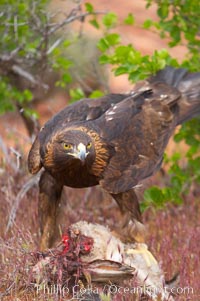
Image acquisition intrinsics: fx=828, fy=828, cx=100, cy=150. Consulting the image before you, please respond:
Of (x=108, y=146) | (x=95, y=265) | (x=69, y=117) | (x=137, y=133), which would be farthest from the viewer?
(x=137, y=133)

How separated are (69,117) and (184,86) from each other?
1609 millimetres

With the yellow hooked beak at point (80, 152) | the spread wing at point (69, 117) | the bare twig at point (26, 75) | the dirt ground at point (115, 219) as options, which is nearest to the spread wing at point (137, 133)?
the spread wing at point (69, 117)

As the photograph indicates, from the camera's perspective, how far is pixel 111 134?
23.7ft

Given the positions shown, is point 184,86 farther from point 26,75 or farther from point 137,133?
point 26,75

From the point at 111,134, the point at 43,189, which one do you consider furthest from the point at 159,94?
the point at 43,189

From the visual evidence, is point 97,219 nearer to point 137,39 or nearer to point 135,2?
point 137,39

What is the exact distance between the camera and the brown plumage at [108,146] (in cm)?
687

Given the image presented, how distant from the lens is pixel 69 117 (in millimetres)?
7262

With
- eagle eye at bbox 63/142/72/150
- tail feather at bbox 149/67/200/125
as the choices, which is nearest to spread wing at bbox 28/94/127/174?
eagle eye at bbox 63/142/72/150

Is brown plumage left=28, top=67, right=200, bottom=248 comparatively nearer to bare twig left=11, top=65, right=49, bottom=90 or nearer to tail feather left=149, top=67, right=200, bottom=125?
tail feather left=149, top=67, right=200, bottom=125

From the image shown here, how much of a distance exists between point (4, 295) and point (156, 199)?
260cm

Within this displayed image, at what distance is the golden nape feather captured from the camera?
6.07 m

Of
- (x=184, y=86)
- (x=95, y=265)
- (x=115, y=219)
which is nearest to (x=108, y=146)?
(x=95, y=265)

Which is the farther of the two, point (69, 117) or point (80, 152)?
point (69, 117)
